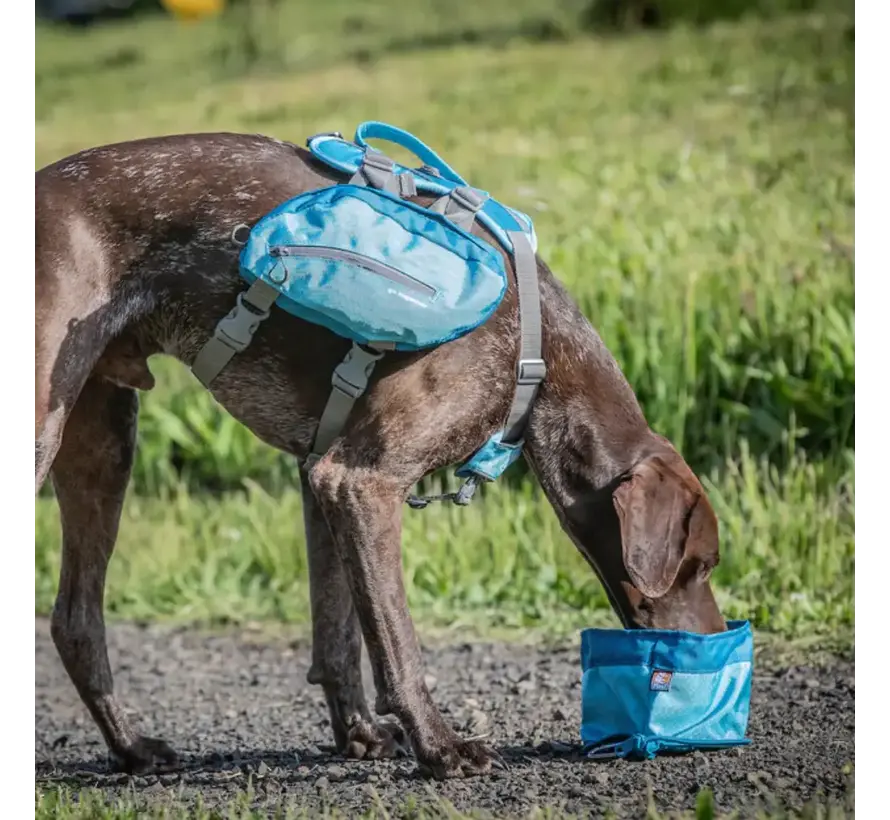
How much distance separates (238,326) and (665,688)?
1.67 metres

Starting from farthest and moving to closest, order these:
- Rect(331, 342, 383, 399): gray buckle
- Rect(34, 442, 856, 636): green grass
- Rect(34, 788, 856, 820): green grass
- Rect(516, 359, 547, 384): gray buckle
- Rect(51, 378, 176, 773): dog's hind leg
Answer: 1. Rect(34, 442, 856, 636): green grass
2. Rect(51, 378, 176, 773): dog's hind leg
3. Rect(516, 359, 547, 384): gray buckle
4. Rect(331, 342, 383, 399): gray buckle
5. Rect(34, 788, 856, 820): green grass

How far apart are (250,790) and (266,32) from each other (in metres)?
14.9

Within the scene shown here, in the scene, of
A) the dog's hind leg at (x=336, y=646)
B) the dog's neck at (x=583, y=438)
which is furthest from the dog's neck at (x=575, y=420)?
the dog's hind leg at (x=336, y=646)

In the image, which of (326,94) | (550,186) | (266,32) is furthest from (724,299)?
(266,32)

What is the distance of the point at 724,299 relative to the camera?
8.33 m

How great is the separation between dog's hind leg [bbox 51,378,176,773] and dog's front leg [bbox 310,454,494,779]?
37.4 inches

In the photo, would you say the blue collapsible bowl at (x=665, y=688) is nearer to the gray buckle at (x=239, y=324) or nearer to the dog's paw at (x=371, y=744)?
the dog's paw at (x=371, y=744)

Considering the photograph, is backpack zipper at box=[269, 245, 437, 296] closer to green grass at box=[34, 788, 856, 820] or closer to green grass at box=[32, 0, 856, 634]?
green grass at box=[34, 788, 856, 820]

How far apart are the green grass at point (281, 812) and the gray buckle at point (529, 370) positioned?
4.08ft

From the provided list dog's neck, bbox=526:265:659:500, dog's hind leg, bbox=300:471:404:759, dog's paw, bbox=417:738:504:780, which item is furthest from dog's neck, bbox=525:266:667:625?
dog's hind leg, bbox=300:471:404:759

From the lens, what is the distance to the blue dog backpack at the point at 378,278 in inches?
169

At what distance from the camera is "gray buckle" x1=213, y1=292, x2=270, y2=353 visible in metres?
4.48

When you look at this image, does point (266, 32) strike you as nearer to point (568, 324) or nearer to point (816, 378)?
point (816, 378)
